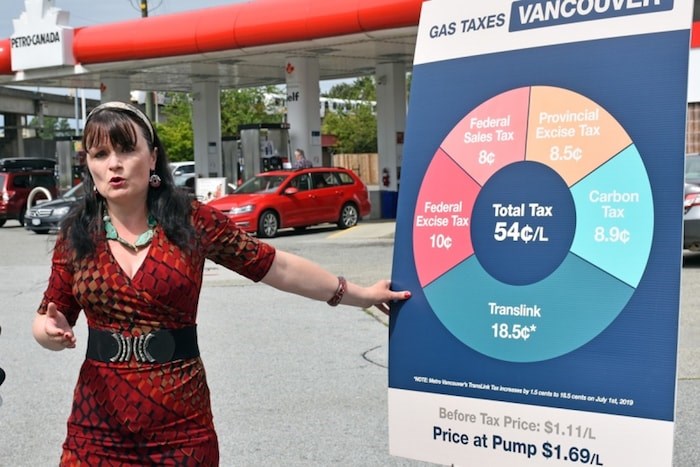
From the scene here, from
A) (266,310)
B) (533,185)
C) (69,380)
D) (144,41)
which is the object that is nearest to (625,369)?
(533,185)

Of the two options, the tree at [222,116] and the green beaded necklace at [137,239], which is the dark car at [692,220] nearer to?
the green beaded necklace at [137,239]

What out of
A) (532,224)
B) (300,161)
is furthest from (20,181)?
(532,224)

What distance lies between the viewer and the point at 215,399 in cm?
700

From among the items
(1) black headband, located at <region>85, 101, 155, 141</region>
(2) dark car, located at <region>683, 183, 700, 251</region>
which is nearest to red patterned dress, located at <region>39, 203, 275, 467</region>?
(1) black headband, located at <region>85, 101, 155, 141</region>

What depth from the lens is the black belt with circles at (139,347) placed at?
10.2ft

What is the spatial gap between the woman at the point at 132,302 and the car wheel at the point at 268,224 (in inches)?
711

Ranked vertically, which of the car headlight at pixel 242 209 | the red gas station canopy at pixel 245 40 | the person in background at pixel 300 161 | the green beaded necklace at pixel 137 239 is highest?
the red gas station canopy at pixel 245 40

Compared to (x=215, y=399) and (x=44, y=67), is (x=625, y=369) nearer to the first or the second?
(x=215, y=399)

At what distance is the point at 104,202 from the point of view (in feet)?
10.8

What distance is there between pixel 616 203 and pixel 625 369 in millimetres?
501

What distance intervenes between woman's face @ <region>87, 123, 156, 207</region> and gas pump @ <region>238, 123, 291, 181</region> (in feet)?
77.6

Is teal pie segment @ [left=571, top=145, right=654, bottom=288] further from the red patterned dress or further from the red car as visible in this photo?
the red car

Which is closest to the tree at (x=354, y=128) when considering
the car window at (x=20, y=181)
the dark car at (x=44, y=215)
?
the car window at (x=20, y=181)

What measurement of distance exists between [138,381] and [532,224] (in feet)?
4.41
